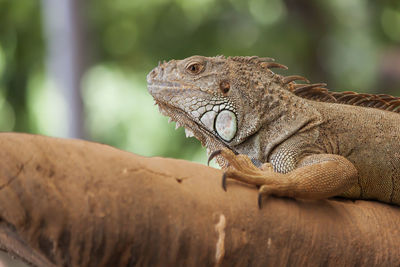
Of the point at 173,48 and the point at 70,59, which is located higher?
the point at 173,48

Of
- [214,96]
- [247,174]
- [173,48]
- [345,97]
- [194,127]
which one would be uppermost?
[173,48]

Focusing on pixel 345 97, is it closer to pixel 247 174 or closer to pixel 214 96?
pixel 214 96

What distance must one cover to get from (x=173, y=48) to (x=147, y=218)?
27.5ft

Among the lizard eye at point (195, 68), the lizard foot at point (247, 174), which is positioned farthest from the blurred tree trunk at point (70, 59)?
the lizard foot at point (247, 174)

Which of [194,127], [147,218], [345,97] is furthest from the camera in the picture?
[345,97]

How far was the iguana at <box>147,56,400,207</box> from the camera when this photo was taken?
3.12 metres

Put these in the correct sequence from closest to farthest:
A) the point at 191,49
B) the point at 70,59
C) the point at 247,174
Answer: the point at 247,174, the point at 70,59, the point at 191,49

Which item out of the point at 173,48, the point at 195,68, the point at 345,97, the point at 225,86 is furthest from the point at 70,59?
the point at 345,97

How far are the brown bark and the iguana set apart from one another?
44 cm

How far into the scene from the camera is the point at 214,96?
10.3 feet

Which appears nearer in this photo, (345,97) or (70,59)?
(345,97)

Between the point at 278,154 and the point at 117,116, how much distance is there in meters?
7.07

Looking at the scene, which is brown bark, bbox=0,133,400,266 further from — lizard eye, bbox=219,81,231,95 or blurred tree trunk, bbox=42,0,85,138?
blurred tree trunk, bbox=42,0,85,138

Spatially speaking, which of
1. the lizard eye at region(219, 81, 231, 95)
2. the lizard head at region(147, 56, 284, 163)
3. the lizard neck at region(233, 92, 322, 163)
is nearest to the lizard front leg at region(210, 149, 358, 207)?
the lizard neck at region(233, 92, 322, 163)
